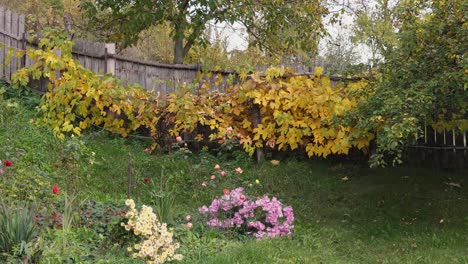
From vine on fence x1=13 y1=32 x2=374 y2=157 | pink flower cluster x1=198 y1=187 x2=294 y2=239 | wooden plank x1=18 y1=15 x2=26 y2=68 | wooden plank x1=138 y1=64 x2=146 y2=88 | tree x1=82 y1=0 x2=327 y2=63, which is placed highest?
tree x1=82 y1=0 x2=327 y2=63

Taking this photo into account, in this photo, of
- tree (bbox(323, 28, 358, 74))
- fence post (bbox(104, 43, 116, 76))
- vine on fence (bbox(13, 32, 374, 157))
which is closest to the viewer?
vine on fence (bbox(13, 32, 374, 157))

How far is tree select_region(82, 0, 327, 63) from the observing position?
10.6 metres

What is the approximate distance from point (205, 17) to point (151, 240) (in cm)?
715

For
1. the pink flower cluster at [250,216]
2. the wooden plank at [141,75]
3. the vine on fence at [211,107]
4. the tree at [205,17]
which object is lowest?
the pink flower cluster at [250,216]

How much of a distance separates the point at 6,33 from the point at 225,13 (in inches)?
152

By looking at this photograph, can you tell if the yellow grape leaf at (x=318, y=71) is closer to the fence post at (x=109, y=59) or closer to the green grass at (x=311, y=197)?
the green grass at (x=311, y=197)

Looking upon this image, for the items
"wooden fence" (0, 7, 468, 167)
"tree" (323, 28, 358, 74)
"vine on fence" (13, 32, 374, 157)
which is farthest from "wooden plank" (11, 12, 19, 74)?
"tree" (323, 28, 358, 74)

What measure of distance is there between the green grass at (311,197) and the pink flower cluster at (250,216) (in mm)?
189

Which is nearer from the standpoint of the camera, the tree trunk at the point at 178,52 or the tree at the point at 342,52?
the tree trunk at the point at 178,52

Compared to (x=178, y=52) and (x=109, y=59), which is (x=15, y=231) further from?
(x=178, y=52)

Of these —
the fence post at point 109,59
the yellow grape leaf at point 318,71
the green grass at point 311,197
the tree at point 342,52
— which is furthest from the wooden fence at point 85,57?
the tree at point 342,52

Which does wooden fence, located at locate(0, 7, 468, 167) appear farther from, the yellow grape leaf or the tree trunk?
the tree trunk

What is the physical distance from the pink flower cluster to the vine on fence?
98.6 inches

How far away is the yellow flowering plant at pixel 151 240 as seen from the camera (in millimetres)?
4039
